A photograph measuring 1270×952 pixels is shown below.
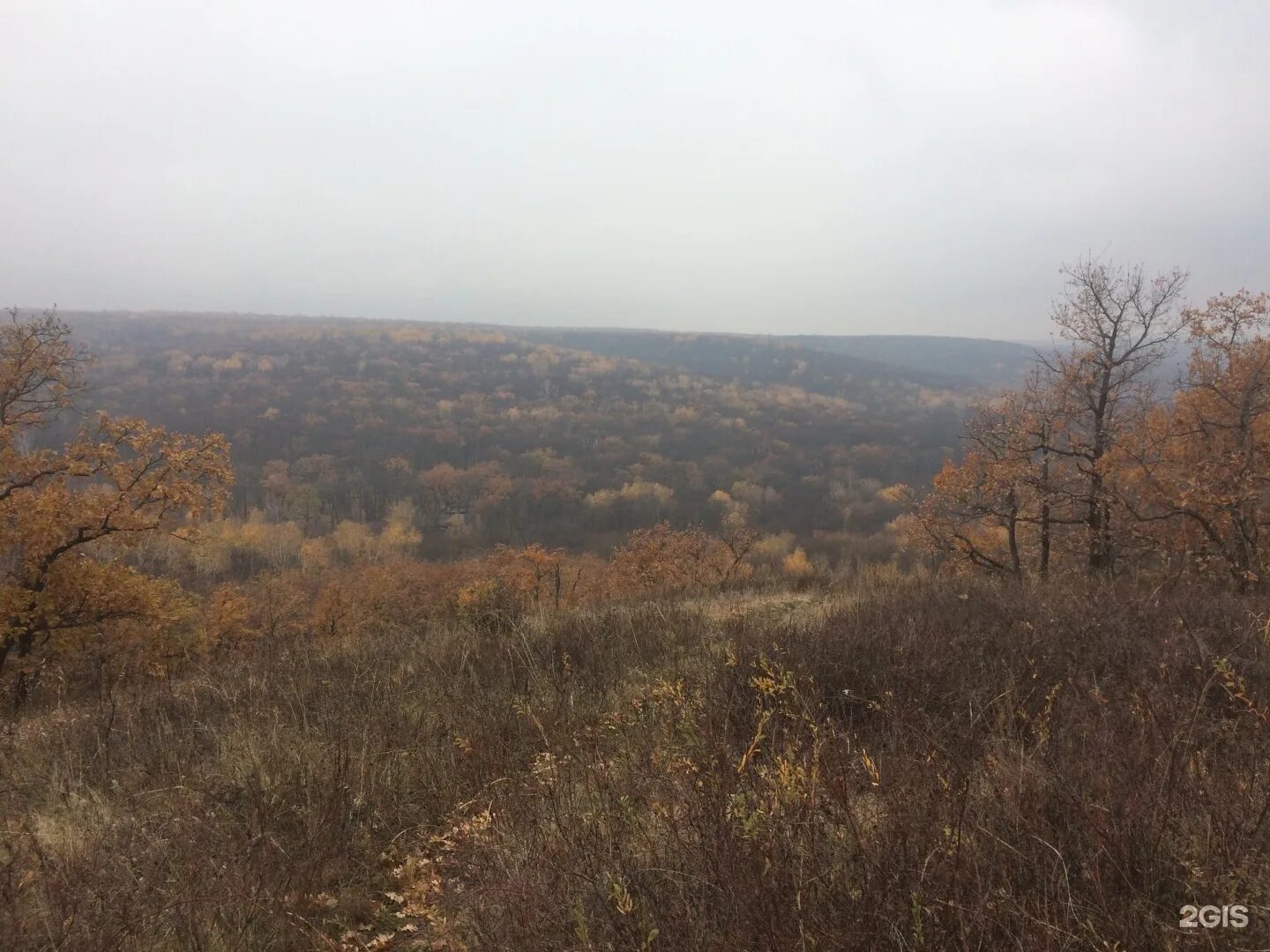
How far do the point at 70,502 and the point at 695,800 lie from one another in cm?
1808

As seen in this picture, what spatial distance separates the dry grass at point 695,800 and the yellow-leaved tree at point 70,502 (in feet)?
38.1

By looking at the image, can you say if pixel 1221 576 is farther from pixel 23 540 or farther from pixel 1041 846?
pixel 23 540

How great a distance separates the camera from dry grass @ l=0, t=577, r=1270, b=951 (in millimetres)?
1777

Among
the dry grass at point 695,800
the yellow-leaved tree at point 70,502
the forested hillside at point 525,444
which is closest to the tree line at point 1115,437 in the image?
the dry grass at point 695,800

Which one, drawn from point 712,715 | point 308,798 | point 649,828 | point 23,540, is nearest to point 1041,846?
point 649,828

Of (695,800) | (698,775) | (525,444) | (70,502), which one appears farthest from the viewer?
(525,444)

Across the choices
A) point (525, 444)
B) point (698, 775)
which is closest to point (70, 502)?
point (698, 775)

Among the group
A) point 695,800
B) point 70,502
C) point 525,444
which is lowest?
point 525,444

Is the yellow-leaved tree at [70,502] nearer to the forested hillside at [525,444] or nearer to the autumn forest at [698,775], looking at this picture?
the autumn forest at [698,775]

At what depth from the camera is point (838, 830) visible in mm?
2182

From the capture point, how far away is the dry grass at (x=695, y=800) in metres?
1.78

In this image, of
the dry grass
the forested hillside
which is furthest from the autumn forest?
the forested hillside

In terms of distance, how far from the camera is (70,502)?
14.5 metres

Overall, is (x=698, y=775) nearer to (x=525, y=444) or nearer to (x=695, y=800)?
(x=695, y=800)
